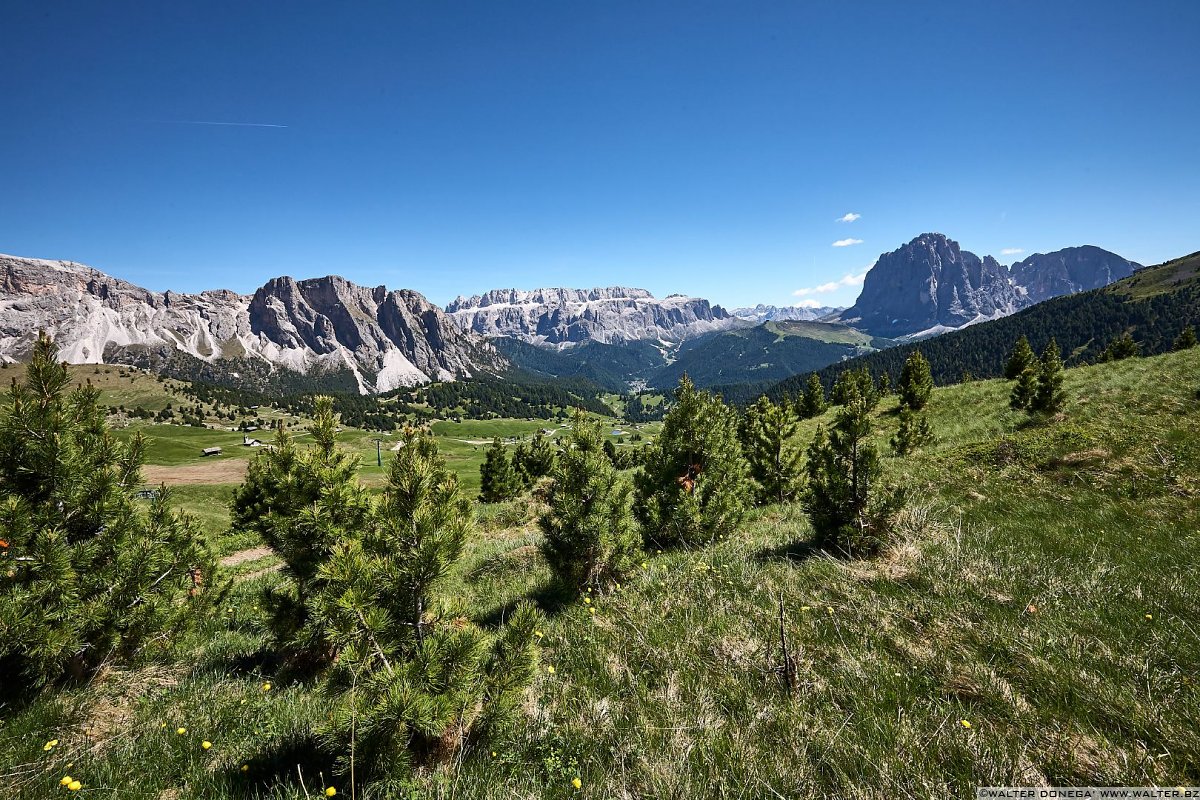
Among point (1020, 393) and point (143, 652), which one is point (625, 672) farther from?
point (1020, 393)

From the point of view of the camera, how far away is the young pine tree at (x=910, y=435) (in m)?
26.7

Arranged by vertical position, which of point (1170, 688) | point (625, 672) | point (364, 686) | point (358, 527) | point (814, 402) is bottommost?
point (814, 402)

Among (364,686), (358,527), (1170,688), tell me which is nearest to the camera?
(364,686)

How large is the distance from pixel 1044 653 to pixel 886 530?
368 centimetres

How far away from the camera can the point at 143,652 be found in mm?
6316

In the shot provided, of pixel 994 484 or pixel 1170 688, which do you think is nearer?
pixel 1170 688

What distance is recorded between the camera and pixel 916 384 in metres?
37.9

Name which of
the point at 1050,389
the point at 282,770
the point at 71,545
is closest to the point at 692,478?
the point at 282,770

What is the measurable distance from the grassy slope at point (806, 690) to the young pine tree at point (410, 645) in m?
0.39

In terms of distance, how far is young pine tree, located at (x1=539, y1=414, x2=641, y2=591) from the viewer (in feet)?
25.8

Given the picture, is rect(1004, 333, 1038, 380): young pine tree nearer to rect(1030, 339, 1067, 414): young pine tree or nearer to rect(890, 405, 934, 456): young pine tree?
rect(1030, 339, 1067, 414): young pine tree

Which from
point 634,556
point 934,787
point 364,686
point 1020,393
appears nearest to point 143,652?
point 364,686

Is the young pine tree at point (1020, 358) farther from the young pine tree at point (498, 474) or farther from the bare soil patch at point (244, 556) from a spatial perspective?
the bare soil patch at point (244, 556)

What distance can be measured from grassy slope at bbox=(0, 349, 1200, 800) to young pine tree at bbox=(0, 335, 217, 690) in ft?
1.91
